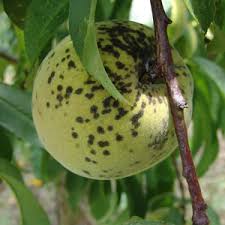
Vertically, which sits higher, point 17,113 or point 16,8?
point 16,8

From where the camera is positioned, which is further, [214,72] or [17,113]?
[214,72]

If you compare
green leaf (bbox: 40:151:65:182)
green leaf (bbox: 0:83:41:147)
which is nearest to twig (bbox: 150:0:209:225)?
green leaf (bbox: 0:83:41:147)

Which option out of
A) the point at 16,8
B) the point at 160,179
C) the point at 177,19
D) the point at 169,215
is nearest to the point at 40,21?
the point at 16,8

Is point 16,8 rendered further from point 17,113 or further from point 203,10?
point 203,10

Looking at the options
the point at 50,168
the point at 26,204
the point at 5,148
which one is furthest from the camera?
the point at 50,168

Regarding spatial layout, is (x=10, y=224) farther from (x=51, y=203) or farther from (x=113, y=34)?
(x=113, y=34)

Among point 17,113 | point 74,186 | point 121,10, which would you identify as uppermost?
point 121,10

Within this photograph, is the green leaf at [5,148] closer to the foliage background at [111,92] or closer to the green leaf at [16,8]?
the foliage background at [111,92]
